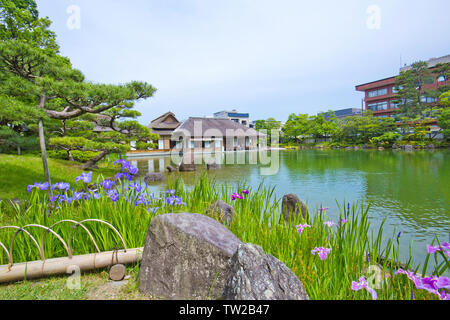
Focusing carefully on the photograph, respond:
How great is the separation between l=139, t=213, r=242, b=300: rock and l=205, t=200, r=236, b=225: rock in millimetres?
1103

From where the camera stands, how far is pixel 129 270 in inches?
79.6

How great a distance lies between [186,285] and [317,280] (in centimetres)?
93

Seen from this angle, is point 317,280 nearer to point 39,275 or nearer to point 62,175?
point 39,275

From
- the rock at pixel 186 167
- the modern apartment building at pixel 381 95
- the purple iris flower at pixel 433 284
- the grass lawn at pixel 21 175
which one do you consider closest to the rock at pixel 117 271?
the purple iris flower at pixel 433 284

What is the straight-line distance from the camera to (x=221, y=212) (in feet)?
9.66

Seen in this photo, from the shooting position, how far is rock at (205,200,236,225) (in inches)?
113

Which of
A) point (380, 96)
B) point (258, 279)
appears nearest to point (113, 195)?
point (258, 279)

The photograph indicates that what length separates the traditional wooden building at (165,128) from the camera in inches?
1031

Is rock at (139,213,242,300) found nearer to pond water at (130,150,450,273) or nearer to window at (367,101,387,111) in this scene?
pond water at (130,150,450,273)

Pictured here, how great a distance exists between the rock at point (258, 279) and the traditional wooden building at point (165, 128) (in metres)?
25.5

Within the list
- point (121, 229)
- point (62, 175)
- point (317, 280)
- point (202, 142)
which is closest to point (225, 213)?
point (121, 229)

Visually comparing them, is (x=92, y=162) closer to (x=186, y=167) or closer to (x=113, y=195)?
(x=186, y=167)

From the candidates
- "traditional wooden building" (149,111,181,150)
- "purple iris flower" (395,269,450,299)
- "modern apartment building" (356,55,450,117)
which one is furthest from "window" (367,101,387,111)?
"purple iris flower" (395,269,450,299)
